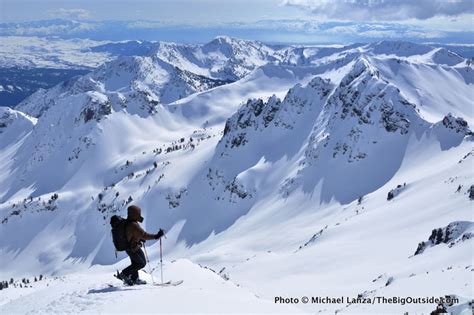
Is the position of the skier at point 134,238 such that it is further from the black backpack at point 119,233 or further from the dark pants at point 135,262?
the black backpack at point 119,233

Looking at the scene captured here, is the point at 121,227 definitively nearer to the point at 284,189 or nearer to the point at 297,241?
the point at 297,241

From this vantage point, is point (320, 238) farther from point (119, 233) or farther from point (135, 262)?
point (119, 233)

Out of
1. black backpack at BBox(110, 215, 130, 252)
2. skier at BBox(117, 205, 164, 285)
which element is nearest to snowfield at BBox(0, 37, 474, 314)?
skier at BBox(117, 205, 164, 285)

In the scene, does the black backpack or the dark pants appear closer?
the black backpack

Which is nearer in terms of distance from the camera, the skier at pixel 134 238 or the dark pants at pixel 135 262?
the skier at pixel 134 238

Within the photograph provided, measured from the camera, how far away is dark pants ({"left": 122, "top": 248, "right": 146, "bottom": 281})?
23.0 m

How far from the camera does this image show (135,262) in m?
23.4

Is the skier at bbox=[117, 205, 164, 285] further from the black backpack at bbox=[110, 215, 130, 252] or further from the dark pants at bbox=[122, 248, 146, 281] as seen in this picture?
the black backpack at bbox=[110, 215, 130, 252]

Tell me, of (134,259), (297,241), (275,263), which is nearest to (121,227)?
(134,259)

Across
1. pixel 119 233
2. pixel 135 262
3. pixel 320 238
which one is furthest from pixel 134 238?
pixel 320 238

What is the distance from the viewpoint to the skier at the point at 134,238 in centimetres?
2212

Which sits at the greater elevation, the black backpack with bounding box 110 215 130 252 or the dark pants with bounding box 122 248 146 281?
the black backpack with bounding box 110 215 130 252

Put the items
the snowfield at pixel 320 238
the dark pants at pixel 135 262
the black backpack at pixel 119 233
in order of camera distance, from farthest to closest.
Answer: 1. the snowfield at pixel 320 238
2. the dark pants at pixel 135 262
3. the black backpack at pixel 119 233

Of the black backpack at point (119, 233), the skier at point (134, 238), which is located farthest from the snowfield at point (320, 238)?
the black backpack at point (119, 233)
